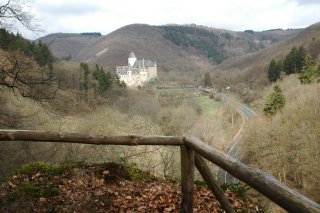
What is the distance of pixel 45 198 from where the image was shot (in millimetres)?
5375

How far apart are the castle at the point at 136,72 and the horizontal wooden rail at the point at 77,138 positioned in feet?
437

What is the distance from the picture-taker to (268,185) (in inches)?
92.6

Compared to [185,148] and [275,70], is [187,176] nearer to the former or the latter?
[185,148]

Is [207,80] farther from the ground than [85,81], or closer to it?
closer to it

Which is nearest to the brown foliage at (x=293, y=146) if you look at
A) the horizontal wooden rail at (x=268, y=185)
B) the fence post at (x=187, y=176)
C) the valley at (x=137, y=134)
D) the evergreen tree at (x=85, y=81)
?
the valley at (x=137, y=134)

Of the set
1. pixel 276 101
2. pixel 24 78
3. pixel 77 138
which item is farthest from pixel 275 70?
pixel 77 138

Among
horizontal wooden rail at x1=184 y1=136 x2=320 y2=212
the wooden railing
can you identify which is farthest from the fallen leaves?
horizontal wooden rail at x1=184 y1=136 x2=320 y2=212

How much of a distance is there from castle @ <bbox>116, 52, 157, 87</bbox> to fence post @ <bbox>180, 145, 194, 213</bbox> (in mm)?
133392

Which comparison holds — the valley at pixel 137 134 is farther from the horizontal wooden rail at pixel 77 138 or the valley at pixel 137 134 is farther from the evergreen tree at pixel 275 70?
the evergreen tree at pixel 275 70

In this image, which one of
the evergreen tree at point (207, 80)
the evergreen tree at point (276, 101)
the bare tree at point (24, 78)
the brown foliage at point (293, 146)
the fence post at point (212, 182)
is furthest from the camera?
the evergreen tree at point (207, 80)

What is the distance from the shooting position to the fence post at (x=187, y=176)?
4.13 metres

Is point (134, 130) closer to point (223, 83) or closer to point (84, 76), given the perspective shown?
→ point (84, 76)

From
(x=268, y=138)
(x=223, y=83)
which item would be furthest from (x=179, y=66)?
(x=268, y=138)

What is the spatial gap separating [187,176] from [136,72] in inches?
5554
